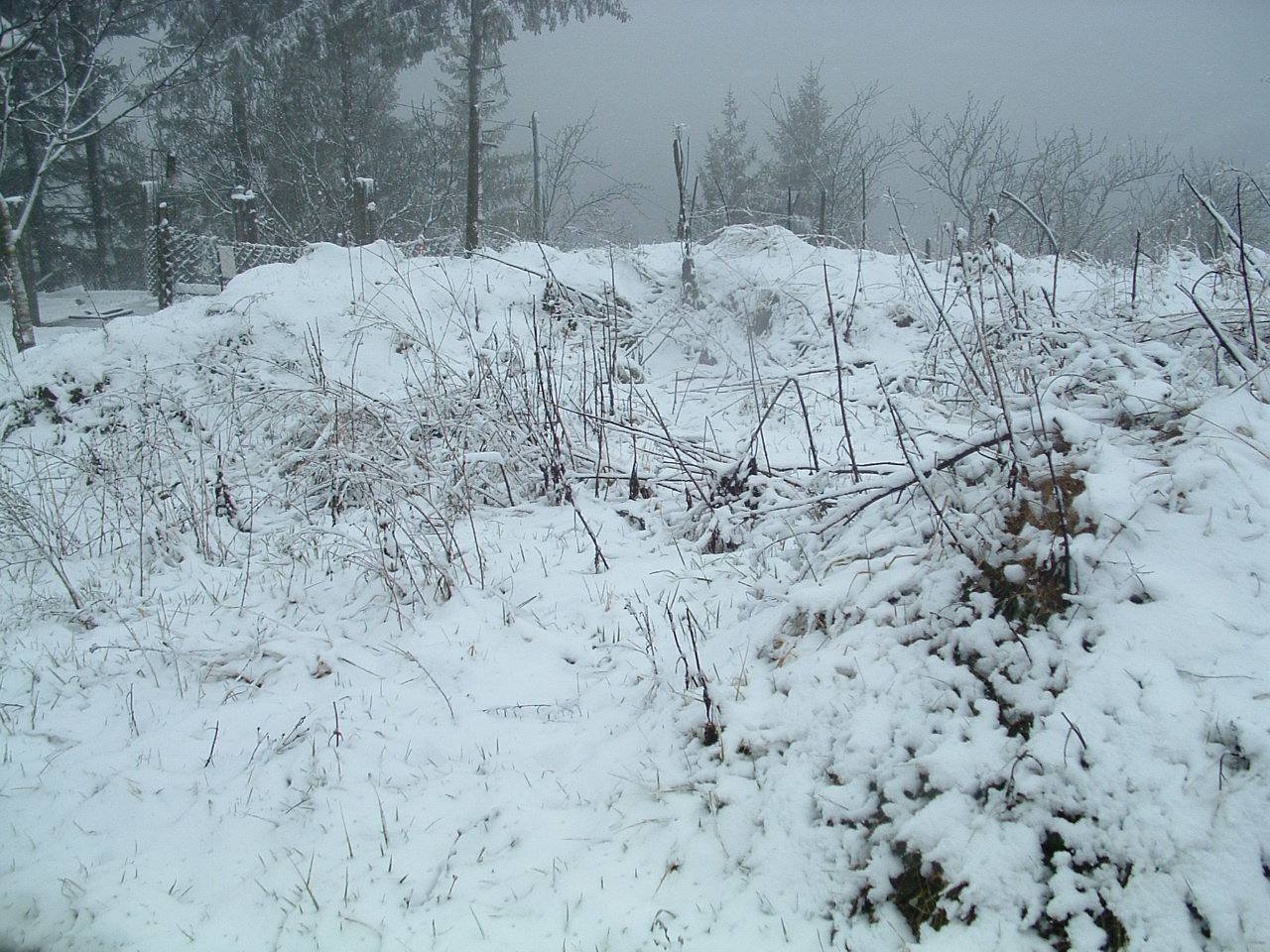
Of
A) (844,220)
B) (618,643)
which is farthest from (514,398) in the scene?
(844,220)

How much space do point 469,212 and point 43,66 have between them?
14.9m

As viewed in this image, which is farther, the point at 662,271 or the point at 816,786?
the point at 662,271

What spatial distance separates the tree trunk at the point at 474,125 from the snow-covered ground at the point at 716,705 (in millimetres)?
12014

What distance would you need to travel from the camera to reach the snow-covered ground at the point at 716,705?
1549 mm

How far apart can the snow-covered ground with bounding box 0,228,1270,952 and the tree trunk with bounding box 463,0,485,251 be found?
12014 mm

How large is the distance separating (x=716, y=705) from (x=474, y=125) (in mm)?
15986

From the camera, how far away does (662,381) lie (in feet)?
30.5

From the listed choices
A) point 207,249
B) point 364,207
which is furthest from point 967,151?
point 207,249

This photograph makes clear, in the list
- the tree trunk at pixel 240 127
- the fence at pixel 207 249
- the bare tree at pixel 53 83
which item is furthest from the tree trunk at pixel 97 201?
the tree trunk at pixel 240 127

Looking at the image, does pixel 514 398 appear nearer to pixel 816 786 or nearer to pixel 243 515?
pixel 243 515

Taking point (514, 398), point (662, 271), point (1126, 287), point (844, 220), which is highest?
point (844, 220)

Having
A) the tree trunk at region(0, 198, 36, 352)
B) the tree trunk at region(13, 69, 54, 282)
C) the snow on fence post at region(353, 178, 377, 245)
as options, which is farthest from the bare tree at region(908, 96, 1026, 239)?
the tree trunk at region(13, 69, 54, 282)

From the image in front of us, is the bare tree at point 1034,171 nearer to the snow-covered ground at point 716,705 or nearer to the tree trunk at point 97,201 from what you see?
the snow-covered ground at point 716,705

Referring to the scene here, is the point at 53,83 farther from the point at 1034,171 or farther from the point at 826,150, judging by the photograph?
the point at 1034,171
